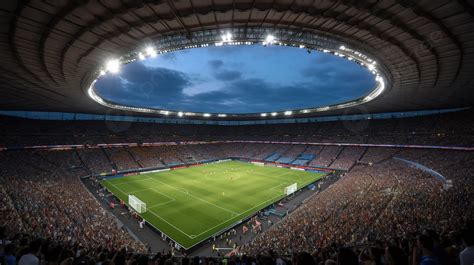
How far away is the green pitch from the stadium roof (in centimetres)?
1655

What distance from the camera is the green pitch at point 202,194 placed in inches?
904

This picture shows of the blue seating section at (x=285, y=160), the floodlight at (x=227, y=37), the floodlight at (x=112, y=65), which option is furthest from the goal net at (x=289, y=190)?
the floodlight at (x=112, y=65)

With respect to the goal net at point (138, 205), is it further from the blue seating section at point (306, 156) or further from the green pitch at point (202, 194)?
the blue seating section at point (306, 156)

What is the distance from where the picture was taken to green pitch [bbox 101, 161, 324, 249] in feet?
75.3

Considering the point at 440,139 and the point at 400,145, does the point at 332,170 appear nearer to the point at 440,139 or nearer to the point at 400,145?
the point at 400,145

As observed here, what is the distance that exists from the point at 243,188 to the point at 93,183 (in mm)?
24478

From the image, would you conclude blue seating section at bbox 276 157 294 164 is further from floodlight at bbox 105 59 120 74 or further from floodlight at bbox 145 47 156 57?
floodlight at bbox 145 47 156 57

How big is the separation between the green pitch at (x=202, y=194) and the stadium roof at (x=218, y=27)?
652 inches

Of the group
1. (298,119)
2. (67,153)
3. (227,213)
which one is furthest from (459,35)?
(298,119)

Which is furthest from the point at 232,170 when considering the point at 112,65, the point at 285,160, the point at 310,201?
the point at 112,65

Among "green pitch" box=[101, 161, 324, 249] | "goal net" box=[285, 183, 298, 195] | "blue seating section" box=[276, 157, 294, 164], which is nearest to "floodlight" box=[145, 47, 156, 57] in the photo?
"green pitch" box=[101, 161, 324, 249]

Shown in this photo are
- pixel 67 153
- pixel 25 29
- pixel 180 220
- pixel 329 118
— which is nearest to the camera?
pixel 25 29

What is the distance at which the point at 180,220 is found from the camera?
2405 centimetres

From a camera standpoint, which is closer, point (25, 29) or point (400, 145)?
point (25, 29)
